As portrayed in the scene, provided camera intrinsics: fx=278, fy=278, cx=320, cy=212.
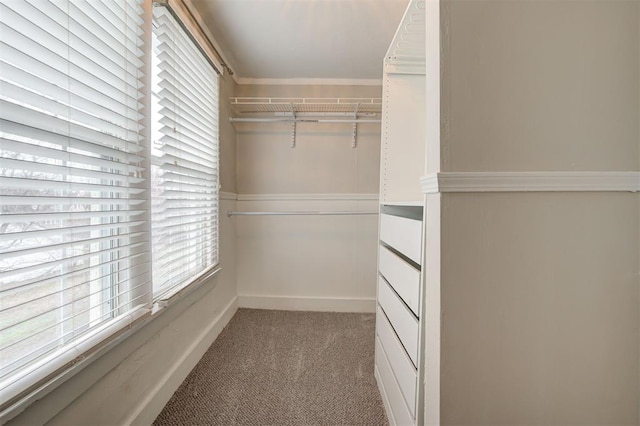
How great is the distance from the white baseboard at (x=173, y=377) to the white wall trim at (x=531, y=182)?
1413mm

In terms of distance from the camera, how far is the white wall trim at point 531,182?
731 mm

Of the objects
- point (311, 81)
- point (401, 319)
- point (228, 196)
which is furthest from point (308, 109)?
point (401, 319)

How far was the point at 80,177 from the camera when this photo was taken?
2.83ft

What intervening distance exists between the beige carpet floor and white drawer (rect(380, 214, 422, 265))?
2.65ft

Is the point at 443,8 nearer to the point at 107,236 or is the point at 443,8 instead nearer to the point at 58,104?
the point at 58,104

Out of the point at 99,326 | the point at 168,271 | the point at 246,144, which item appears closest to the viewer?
the point at 99,326

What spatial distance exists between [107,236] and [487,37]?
1.30 metres

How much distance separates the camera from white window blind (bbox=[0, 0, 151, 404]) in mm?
662

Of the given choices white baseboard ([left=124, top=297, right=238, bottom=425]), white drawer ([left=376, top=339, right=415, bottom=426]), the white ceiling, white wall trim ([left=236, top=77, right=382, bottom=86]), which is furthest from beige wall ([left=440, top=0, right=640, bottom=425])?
white wall trim ([left=236, top=77, right=382, bottom=86])

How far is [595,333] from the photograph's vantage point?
76 cm

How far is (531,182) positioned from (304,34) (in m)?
1.60

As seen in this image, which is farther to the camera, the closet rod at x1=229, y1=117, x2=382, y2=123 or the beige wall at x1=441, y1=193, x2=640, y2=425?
the closet rod at x1=229, y1=117, x2=382, y2=123

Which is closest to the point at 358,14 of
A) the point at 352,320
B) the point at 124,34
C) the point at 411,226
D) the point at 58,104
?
the point at 124,34

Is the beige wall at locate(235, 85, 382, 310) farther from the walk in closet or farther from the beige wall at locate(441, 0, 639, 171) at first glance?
the beige wall at locate(441, 0, 639, 171)
